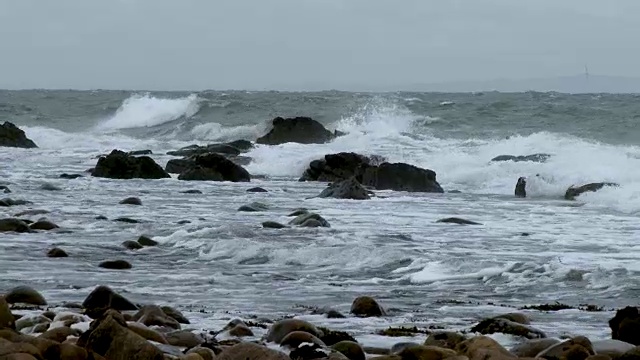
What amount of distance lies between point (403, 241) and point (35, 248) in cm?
427

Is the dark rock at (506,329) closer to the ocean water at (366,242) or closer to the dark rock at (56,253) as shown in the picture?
the ocean water at (366,242)

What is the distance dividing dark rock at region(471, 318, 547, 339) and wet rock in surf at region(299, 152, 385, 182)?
15643 millimetres

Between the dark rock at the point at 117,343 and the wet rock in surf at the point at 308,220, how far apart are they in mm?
8254

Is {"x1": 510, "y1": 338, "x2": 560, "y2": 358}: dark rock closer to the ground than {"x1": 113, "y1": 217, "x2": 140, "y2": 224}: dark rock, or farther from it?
farther from it

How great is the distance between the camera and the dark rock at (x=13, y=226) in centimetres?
1355

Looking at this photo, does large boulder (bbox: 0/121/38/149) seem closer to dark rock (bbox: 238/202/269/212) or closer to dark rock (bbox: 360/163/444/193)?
dark rock (bbox: 360/163/444/193)

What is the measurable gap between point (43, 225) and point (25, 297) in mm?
5511

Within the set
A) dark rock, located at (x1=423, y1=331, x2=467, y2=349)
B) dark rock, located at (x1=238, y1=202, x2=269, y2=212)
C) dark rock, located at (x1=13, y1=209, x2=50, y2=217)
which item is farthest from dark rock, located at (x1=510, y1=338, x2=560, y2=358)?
dark rock, located at (x1=238, y1=202, x2=269, y2=212)

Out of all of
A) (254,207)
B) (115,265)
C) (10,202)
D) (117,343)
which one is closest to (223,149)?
(254,207)

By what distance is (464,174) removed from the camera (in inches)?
979

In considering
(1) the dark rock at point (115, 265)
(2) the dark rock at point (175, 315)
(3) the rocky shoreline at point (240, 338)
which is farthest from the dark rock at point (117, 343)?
(1) the dark rock at point (115, 265)

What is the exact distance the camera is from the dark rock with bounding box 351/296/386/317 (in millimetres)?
8531

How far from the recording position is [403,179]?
70.1 ft

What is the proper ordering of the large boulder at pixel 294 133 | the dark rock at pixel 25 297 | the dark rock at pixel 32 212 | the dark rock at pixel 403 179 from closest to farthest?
the dark rock at pixel 25 297 < the dark rock at pixel 32 212 < the dark rock at pixel 403 179 < the large boulder at pixel 294 133
